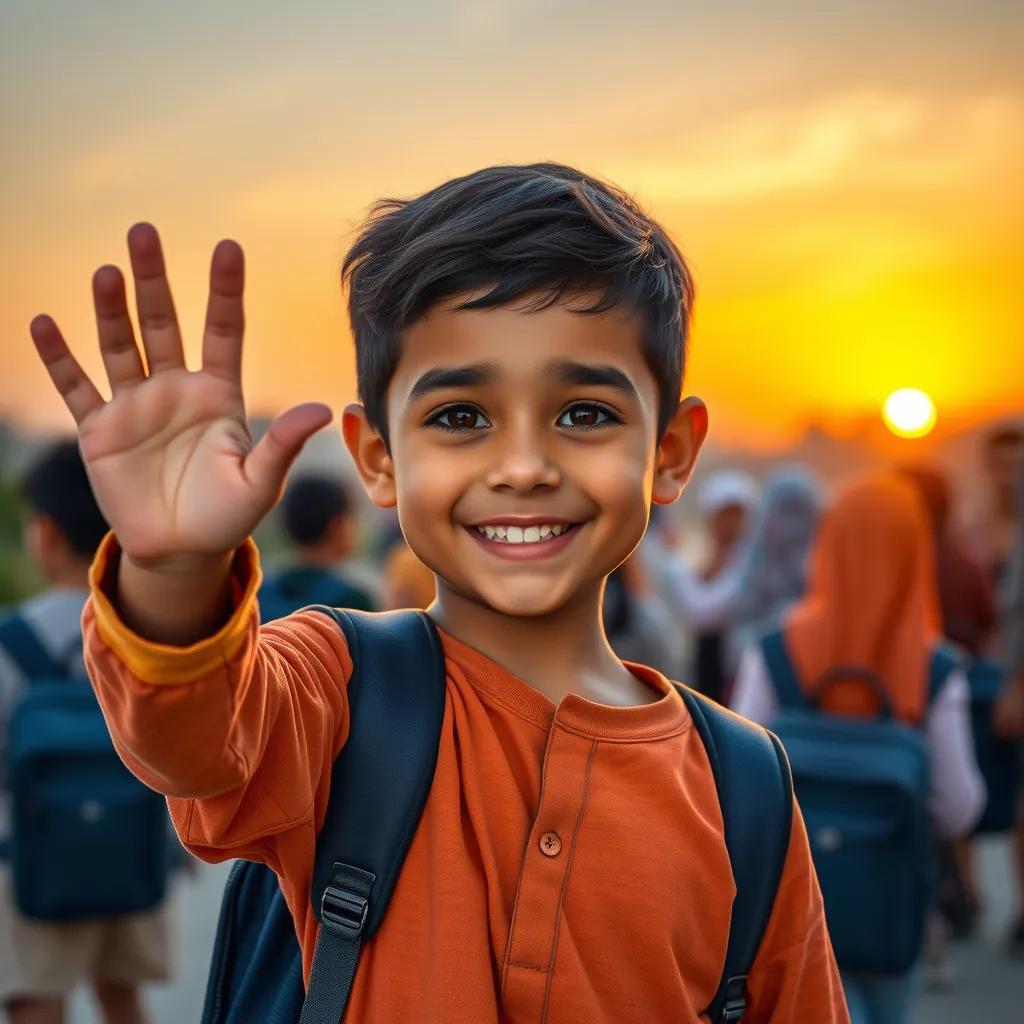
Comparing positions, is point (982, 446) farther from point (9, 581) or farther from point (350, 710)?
point (9, 581)

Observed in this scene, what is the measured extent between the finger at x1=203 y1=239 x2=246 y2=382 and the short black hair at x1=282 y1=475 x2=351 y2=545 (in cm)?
390

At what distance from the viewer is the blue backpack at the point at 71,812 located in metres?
3.55

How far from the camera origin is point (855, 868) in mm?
3463

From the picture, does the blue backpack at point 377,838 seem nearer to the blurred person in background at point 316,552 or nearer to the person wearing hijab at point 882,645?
the person wearing hijab at point 882,645

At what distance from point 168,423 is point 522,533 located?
468 millimetres

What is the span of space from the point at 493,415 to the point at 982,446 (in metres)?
5.78

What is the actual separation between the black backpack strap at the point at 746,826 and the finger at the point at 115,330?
88cm

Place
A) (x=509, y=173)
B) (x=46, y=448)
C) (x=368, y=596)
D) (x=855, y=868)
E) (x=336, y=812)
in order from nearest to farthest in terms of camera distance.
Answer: (x=336, y=812) → (x=509, y=173) → (x=855, y=868) → (x=46, y=448) → (x=368, y=596)

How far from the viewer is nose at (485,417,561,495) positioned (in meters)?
1.59

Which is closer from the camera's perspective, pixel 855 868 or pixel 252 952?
pixel 252 952

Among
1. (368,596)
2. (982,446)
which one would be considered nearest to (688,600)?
(982,446)

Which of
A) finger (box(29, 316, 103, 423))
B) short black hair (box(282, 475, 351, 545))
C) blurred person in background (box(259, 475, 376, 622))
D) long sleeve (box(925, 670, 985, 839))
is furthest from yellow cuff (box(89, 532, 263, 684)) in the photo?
short black hair (box(282, 475, 351, 545))

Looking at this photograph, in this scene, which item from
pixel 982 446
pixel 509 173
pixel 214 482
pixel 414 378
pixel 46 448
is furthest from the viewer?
pixel 982 446

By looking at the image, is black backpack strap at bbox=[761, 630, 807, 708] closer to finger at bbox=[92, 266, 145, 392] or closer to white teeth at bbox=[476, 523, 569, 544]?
white teeth at bbox=[476, 523, 569, 544]
